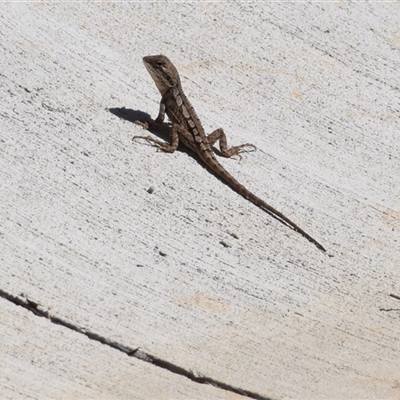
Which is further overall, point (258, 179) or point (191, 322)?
point (258, 179)

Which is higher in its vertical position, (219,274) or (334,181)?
(334,181)

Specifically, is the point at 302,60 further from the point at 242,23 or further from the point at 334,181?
the point at 334,181

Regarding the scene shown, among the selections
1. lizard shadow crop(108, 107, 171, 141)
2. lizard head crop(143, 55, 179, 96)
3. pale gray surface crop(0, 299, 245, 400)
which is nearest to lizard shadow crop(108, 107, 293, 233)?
lizard shadow crop(108, 107, 171, 141)

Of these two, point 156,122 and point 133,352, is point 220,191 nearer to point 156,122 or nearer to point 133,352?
point 156,122

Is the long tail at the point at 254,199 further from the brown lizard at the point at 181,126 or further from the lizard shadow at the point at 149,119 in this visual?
the lizard shadow at the point at 149,119

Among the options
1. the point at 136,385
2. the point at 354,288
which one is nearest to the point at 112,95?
the point at 354,288

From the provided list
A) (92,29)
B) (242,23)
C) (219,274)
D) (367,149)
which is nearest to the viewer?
(219,274)

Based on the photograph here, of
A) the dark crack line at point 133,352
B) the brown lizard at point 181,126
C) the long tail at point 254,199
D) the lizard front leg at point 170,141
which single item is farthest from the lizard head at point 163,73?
the dark crack line at point 133,352

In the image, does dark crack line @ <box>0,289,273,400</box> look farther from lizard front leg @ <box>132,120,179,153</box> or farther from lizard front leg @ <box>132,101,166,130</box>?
lizard front leg @ <box>132,101,166,130</box>
